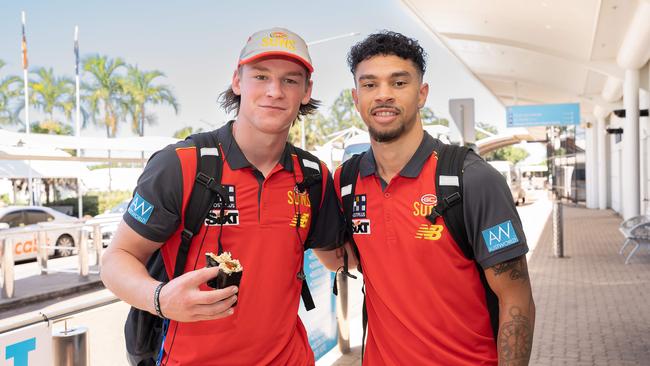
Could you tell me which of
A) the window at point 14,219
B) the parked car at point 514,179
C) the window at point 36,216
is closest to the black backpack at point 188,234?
the window at point 14,219

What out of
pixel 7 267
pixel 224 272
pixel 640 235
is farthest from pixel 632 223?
pixel 224 272

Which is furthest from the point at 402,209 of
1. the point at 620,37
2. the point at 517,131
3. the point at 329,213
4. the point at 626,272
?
the point at 517,131

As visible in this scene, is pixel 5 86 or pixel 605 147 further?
pixel 5 86

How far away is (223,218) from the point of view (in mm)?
2369

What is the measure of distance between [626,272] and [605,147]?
22431mm

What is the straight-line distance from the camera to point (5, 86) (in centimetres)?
4712

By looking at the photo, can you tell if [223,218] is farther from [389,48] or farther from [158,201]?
[389,48]

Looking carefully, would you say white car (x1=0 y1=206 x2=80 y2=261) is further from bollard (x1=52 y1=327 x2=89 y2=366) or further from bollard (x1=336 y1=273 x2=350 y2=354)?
bollard (x1=52 y1=327 x2=89 y2=366)

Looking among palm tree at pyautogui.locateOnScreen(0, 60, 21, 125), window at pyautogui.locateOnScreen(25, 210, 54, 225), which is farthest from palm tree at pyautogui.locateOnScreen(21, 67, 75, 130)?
window at pyautogui.locateOnScreen(25, 210, 54, 225)

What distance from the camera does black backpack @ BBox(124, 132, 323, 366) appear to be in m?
2.32

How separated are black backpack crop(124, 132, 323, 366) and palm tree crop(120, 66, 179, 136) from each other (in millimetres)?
52922

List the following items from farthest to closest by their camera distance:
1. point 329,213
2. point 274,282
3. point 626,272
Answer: point 626,272 < point 329,213 < point 274,282

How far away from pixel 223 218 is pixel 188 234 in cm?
16

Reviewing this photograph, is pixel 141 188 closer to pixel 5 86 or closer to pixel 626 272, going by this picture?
pixel 626 272
